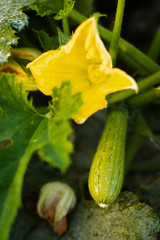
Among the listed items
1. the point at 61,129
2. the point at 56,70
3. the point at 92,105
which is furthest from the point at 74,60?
the point at 61,129

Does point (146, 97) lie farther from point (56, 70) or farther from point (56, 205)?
point (56, 205)

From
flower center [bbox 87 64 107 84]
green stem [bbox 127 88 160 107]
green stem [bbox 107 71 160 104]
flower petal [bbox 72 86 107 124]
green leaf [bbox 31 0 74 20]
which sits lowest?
green stem [bbox 127 88 160 107]

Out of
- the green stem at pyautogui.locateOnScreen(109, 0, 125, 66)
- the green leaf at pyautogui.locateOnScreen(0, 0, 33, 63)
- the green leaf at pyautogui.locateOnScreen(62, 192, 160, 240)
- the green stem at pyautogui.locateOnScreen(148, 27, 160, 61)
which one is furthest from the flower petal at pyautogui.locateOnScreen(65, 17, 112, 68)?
the green stem at pyautogui.locateOnScreen(148, 27, 160, 61)

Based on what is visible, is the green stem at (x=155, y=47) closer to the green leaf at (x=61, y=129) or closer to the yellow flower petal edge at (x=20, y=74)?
the yellow flower petal edge at (x=20, y=74)

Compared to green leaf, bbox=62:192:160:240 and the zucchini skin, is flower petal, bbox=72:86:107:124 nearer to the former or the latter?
the zucchini skin

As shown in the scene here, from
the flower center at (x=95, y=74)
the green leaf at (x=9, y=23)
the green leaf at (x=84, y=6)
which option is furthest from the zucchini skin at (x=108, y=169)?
the green leaf at (x=84, y=6)

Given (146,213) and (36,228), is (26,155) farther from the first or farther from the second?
(36,228)
